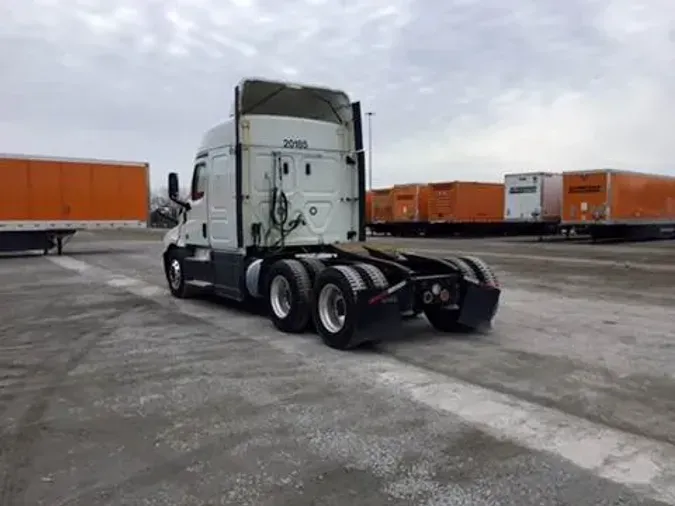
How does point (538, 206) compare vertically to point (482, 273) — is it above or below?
above

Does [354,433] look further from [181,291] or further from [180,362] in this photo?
[181,291]

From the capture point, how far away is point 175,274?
517 inches

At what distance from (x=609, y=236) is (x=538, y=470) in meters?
34.7

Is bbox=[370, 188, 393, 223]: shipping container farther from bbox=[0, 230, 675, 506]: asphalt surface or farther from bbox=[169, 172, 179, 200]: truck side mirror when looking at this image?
bbox=[0, 230, 675, 506]: asphalt surface

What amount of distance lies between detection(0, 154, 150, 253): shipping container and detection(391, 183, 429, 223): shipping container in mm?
19365

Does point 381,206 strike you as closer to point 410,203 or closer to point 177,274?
point 410,203

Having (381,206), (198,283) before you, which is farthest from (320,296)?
(381,206)

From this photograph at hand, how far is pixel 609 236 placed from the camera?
36.3m

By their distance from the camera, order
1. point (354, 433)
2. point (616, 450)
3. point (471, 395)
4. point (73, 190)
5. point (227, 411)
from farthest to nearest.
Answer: point (73, 190) → point (471, 395) → point (227, 411) → point (354, 433) → point (616, 450)

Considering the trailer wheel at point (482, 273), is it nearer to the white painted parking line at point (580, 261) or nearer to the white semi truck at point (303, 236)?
the white semi truck at point (303, 236)

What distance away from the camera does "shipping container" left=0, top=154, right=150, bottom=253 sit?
24.9 meters

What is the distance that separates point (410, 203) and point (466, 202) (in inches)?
162

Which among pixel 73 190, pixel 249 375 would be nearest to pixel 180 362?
pixel 249 375

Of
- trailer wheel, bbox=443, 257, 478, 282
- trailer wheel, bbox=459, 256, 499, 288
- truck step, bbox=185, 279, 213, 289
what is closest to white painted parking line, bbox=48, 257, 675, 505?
trailer wheel, bbox=443, 257, 478, 282
